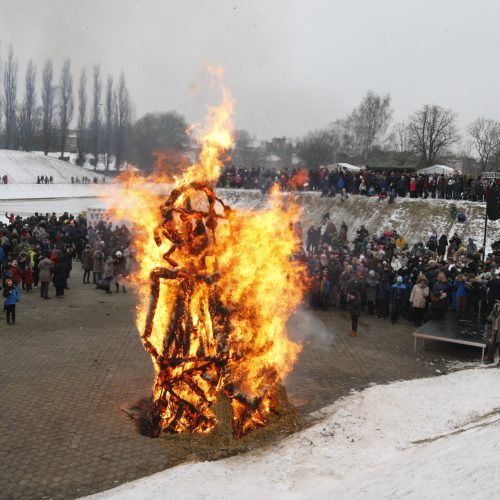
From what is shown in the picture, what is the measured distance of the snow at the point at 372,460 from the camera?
6.21 metres

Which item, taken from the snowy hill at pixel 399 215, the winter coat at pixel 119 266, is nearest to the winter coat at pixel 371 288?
the winter coat at pixel 119 266

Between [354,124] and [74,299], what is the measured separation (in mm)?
64212

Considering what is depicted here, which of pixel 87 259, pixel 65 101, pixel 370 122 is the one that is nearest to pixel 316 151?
pixel 370 122

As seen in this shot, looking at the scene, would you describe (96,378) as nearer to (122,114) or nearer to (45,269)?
(45,269)

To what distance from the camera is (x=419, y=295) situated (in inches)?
623

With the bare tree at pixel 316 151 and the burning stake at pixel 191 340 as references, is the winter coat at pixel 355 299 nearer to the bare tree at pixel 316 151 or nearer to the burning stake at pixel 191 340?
the burning stake at pixel 191 340

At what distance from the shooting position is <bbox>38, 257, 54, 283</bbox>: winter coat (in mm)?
18422

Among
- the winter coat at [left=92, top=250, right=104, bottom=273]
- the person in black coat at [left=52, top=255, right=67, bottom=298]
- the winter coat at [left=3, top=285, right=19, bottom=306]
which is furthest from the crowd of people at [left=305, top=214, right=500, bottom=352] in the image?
the winter coat at [left=3, top=285, right=19, bottom=306]

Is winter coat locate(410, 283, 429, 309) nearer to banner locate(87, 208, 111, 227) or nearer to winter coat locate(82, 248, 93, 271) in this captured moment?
winter coat locate(82, 248, 93, 271)

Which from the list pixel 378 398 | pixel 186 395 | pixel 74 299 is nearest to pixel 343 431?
pixel 378 398

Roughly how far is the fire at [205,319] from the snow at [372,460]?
1080 mm

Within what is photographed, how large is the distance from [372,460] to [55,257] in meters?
14.3

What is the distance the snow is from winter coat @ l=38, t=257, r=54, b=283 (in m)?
11.9

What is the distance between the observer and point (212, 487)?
7172 millimetres
